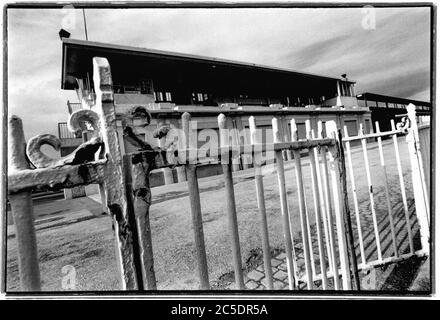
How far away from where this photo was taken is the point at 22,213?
2.87 ft

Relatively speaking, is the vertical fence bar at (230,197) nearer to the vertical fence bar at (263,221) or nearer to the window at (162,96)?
the vertical fence bar at (263,221)

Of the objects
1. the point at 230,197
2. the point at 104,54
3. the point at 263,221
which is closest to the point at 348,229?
the point at 263,221

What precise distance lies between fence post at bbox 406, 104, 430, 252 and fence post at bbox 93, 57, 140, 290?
2.98m

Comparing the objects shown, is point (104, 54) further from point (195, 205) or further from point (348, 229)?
point (348, 229)

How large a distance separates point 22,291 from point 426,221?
3.64m

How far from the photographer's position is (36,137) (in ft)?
2.82

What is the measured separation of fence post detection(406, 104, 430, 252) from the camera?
2.57 metres

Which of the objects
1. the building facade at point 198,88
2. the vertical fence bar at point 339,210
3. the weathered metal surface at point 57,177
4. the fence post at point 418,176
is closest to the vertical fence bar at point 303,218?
the vertical fence bar at point 339,210

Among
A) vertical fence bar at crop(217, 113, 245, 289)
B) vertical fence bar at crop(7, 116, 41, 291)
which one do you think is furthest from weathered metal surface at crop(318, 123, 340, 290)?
vertical fence bar at crop(7, 116, 41, 291)

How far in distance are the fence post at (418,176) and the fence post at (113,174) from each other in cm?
298

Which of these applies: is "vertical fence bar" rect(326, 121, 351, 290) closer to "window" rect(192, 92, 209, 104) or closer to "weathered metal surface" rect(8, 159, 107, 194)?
"weathered metal surface" rect(8, 159, 107, 194)

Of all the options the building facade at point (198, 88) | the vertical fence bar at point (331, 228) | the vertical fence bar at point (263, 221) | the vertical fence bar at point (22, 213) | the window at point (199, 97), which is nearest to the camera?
the vertical fence bar at point (22, 213)

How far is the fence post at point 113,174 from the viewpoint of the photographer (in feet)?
3.18
